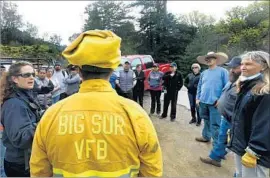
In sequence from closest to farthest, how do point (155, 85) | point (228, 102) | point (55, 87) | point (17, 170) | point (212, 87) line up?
point (17, 170) → point (228, 102) → point (212, 87) → point (55, 87) → point (155, 85)

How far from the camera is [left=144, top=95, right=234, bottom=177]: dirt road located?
428 cm

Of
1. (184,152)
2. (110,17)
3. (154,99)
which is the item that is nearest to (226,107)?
(184,152)

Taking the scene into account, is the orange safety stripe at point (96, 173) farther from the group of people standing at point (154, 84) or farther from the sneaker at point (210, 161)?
the group of people standing at point (154, 84)

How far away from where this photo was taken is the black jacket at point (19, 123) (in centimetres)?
210

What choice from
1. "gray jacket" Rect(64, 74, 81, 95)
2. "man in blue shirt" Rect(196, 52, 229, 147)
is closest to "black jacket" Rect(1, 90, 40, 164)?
"man in blue shirt" Rect(196, 52, 229, 147)

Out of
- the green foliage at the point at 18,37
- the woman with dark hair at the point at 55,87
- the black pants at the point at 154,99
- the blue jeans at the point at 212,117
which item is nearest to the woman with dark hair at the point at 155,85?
the black pants at the point at 154,99

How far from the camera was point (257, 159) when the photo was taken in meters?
2.38

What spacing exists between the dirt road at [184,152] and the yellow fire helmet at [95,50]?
3142 millimetres

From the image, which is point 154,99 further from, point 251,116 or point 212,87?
point 251,116

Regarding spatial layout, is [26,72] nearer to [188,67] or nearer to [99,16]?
[188,67]

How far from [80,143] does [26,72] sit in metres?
1.35

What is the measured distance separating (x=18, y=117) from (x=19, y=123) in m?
0.05

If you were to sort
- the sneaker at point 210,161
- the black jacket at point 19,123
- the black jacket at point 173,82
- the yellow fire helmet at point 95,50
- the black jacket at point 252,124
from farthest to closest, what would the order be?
the black jacket at point 173,82
the sneaker at point 210,161
the black jacket at point 252,124
the black jacket at point 19,123
the yellow fire helmet at point 95,50

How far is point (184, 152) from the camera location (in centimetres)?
517
